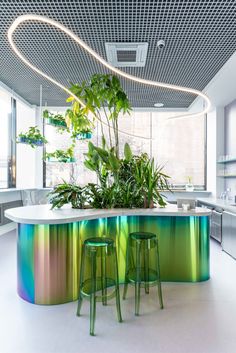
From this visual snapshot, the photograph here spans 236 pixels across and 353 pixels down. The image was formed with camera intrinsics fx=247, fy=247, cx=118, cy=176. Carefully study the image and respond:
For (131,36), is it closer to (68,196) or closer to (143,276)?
(68,196)

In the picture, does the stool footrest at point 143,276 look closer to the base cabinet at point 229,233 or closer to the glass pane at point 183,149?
the base cabinet at point 229,233

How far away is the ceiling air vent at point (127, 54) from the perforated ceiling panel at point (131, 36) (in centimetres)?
9

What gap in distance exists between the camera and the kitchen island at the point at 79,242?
2688 millimetres

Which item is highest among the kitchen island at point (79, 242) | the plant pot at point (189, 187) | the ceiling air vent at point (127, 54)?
the ceiling air vent at point (127, 54)

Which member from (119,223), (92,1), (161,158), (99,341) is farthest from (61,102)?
(99,341)

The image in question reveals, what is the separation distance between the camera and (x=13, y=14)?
10.4 ft

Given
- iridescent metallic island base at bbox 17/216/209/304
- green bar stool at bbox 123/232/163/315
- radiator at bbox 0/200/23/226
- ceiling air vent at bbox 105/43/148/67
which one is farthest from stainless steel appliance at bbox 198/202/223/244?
radiator at bbox 0/200/23/226

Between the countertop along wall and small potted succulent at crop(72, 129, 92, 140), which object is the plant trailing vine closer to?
small potted succulent at crop(72, 129, 92, 140)

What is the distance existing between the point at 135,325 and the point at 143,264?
0.95m

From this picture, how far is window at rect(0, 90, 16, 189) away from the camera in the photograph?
651 cm

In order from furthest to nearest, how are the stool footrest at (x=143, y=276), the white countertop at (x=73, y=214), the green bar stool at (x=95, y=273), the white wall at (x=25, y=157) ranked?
the white wall at (x=25, y=157) → the stool footrest at (x=143, y=276) → the white countertop at (x=73, y=214) → the green bar stool at (x=95, y=273)

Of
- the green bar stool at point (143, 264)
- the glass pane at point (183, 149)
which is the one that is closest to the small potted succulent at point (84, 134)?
the green bar stool at point (143, 264)

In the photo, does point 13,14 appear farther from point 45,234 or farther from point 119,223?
point 119,223

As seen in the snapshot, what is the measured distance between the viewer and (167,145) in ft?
24.3
